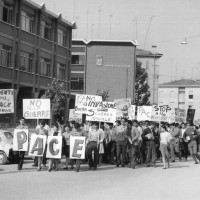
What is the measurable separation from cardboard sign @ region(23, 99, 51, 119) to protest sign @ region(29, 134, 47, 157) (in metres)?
2.53

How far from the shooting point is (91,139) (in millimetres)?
19406

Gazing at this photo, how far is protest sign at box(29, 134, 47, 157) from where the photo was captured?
59.9 ft

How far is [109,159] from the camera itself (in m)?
23.0

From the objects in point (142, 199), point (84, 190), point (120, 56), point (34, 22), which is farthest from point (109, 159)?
point (120, 56)

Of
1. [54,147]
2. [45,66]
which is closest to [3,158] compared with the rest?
[54,147]

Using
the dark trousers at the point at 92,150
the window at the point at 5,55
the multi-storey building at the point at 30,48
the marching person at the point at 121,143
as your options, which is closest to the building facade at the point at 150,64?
the multi-storey building at the point at 30,48

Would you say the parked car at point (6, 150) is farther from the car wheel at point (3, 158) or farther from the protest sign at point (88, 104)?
the protest sign at point (88, 104)

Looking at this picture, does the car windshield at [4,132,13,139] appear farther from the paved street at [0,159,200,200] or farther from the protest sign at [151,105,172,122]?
the protest sign at [151,105,172,122]

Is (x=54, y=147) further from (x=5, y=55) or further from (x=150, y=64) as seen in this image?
(x=150, y=64)

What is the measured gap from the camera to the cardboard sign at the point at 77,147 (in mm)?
18438

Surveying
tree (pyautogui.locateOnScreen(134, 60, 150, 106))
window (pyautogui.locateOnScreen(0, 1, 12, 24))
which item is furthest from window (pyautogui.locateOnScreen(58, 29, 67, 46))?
tree (pyautogui.locateOnScreen(134, 60, 150, 106))

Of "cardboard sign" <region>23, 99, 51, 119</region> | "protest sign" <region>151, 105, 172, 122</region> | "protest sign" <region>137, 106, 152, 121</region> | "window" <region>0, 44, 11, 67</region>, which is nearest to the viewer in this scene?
"cardboard sign" <region>23, 99, 51, 119</region>

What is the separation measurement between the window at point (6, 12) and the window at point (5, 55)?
2137 millimetres

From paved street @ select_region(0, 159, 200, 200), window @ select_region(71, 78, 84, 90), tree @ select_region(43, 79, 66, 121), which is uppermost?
window @ select_region(71, 78, 84, 90)
